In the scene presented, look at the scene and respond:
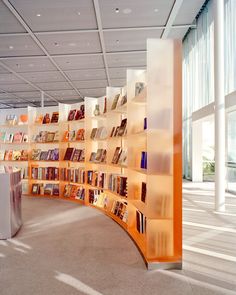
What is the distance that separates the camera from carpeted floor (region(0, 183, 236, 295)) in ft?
8.54

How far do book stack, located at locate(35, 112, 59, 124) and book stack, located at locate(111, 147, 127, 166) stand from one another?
3.15 m

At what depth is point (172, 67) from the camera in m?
3.09

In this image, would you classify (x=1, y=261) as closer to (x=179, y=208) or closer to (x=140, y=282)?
(x=140, y=282)

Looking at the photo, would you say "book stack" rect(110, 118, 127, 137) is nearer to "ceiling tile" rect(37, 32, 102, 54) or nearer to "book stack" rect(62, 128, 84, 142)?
"book stack" rect(62, 128, 84, 142)

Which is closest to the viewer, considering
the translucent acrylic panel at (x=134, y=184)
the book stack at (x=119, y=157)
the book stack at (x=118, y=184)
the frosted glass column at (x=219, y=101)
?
the translucent acrylic panel at (x=134, y=184)

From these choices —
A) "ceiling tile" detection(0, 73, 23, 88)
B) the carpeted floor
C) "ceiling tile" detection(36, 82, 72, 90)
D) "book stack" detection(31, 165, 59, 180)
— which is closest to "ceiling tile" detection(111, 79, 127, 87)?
"ceiling tile" detection(36, 82, 72, 90)

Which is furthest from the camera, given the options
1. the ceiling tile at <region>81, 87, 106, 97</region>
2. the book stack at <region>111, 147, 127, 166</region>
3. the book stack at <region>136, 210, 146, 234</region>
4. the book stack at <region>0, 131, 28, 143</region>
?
the ceiling tile at <region>81, 87, 106, 97</region>

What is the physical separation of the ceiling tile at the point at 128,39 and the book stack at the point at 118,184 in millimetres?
4547

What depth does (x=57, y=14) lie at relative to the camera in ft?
21.7

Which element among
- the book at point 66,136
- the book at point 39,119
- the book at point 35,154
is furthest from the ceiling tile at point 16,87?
the book at point 66,136

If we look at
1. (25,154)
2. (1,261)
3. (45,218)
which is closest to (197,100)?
(25,154)

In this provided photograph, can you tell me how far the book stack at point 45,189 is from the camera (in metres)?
7.65

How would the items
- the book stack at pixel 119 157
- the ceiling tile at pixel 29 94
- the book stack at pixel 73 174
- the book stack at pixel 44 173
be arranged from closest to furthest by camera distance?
1. the book stack at pixel 119 157
2. the book stack at pixel 73 174
3. the book stack at pixel 44 173
4. the ceiling tile at pixel 29 94

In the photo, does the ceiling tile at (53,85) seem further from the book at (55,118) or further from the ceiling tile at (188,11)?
the ceiling tile at (188,11)
